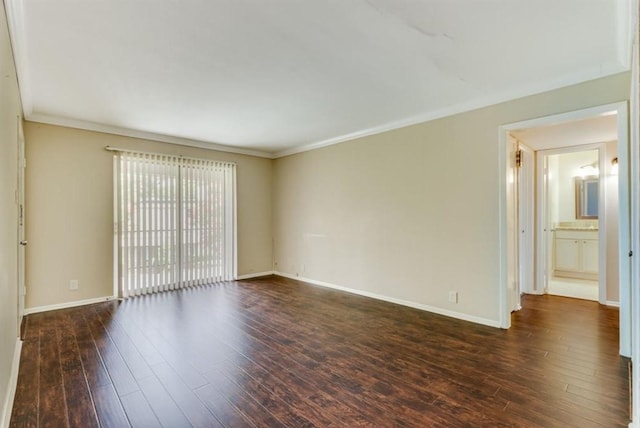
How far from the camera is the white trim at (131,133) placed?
395 cm

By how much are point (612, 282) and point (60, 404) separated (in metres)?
6.01

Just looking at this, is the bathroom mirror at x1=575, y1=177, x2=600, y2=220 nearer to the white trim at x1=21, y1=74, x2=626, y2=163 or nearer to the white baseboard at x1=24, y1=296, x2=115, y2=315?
the white trim at x1=21, y1=74, x2=626, y2=163

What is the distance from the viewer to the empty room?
1.96 m

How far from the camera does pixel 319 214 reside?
17.9 ft

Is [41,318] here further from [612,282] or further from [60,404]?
[612,282]

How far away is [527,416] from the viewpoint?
6.05 ft

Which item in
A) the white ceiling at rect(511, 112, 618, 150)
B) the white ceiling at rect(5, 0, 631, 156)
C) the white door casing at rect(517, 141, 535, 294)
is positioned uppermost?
the white ceiling at rect(5, 0, 631, 156)

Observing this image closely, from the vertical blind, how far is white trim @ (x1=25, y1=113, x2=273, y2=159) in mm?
271

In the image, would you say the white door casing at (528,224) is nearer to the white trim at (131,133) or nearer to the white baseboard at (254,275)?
the white baseboard at (254,275)

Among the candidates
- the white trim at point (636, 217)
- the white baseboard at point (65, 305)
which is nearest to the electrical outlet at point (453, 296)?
the white trim at point (636, 217)

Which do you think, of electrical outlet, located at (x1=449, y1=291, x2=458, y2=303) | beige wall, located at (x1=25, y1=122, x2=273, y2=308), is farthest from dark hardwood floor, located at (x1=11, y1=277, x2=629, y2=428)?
beige wall, located at (x1=25, y1=122, x2=273, y2=308)

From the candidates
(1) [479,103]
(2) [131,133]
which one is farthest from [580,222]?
(2) [131,133]

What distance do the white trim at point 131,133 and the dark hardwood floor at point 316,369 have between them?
2456 mm

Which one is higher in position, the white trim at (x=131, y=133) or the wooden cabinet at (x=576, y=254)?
the white trim at (x=131, y=133)
